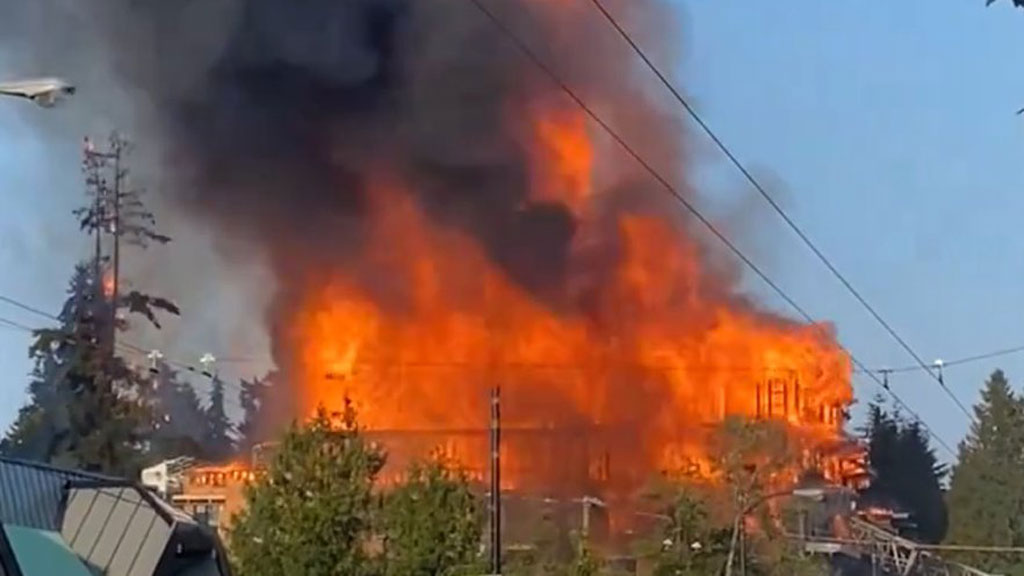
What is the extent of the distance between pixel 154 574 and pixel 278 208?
29.8 m

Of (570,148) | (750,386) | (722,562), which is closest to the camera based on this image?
(722,562)

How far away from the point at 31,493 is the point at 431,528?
12436mm

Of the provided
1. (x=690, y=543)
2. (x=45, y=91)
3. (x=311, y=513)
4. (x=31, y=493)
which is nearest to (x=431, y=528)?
(x=311, y=513)

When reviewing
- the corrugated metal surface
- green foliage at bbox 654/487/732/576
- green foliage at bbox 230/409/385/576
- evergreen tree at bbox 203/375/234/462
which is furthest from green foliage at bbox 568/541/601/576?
evergreen tree at bbox 203/375/234/462

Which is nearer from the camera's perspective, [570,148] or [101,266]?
[570,148]

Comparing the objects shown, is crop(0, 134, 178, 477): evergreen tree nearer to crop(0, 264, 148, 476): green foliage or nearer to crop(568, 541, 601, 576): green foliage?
crop(0, 264, 148, 476): green foliage

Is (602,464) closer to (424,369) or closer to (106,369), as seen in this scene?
(424,369)

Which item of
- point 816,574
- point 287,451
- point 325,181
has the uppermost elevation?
point 325,181

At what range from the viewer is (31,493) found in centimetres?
2475

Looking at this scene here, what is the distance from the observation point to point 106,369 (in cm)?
6359

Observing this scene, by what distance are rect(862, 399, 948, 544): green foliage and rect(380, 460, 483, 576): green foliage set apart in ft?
224

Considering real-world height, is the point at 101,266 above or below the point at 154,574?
above

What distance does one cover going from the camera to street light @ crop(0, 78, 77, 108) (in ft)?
45.7

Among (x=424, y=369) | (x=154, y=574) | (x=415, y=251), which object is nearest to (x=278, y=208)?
(x=415, y=251)
